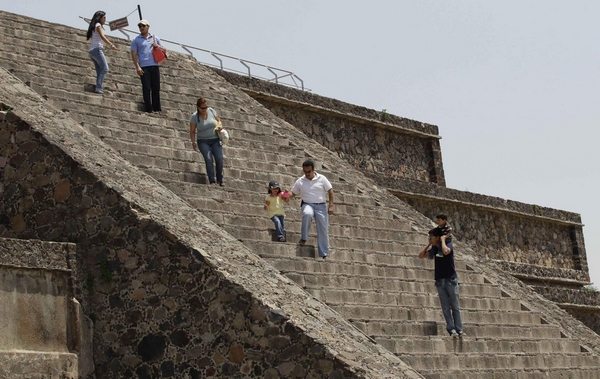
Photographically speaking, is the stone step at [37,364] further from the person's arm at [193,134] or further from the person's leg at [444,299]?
the person's arm at [193,134]

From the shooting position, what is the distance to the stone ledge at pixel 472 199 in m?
20.8

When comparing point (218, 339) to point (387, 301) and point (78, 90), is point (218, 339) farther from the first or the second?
point (78, 90)

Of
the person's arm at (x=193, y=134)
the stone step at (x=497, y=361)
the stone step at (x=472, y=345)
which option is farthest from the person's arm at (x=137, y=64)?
the stone step at (x=497, y=361)

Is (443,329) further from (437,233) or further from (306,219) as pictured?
(306,219)

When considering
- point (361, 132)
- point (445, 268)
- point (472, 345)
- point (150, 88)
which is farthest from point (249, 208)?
point (361, 132)

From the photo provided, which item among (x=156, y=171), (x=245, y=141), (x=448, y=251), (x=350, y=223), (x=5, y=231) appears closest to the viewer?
(x=5, y=231)

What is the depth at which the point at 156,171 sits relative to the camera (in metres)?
13.6

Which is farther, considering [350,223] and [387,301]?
[350,223]

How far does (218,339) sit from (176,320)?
45 centimetres

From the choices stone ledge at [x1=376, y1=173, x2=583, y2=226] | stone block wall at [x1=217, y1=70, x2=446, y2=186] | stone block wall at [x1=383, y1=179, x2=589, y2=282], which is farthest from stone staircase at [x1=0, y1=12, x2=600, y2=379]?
stone block wall at [x1=383, y1=179, x2=589, y2=282]

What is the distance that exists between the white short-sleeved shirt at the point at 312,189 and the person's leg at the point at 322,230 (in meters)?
0.10

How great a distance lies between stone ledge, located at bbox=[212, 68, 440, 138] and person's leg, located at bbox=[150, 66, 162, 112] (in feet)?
10.7

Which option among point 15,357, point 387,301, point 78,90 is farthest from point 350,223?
point 15,357

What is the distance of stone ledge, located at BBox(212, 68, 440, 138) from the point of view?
63.4 feet
